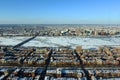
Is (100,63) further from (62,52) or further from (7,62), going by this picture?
(7,62)

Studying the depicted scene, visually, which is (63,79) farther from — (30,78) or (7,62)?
(7,62)

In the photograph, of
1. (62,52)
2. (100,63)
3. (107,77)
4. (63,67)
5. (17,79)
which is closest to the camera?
(17,79)

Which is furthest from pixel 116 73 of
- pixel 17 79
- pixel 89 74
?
pixel 17 79

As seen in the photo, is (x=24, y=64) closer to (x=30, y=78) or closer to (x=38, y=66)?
(x=38, y=66)

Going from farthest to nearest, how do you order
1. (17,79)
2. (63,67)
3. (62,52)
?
(62,52) → (63,67) → (17,79)

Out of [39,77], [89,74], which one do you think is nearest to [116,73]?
[89,74]

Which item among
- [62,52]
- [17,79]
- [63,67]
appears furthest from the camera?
[62,52]

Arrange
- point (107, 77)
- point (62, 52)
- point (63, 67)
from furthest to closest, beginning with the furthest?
point (62, 52), point (63, 67), point (107, 77)

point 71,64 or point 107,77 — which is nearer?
point 107,77

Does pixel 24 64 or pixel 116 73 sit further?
pixel 24 64
